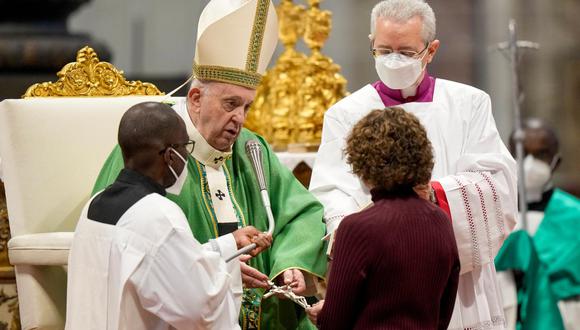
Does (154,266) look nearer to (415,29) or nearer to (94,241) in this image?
(94,241)

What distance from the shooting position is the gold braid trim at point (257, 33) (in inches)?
185

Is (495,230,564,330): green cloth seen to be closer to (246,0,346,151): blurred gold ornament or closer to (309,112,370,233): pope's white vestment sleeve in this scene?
(246,0,346,151): blurred gold ornament

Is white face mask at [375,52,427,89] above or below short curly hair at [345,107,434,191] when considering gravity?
above

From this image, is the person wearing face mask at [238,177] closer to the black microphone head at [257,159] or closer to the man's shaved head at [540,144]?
the black microphone head at [257,159]

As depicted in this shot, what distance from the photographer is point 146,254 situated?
3686 millimetres

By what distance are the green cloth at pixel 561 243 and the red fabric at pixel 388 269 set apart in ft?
10.0

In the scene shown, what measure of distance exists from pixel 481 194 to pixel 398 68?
1.77 ft

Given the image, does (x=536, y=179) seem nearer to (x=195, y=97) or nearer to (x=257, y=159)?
(x=257, y=159)

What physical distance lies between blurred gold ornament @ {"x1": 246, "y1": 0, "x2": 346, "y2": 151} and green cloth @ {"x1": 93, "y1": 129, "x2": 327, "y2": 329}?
2.14 metres

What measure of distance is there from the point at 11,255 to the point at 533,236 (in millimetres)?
3107

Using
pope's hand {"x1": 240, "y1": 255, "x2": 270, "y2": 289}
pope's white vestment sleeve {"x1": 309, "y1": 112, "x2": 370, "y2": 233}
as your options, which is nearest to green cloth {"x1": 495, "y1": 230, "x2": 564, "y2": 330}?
pope's white vestment sleeve {"x1": 309, "y1": 112, "x2": 370, "y2": 233}

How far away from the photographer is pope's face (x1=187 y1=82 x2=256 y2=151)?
14.9 feet

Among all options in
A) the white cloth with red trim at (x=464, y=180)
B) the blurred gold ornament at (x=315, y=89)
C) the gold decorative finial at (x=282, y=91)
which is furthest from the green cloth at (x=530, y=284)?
the white cloth with red trim at (x=464, y=180)

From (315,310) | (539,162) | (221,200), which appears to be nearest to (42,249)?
(221,200)
